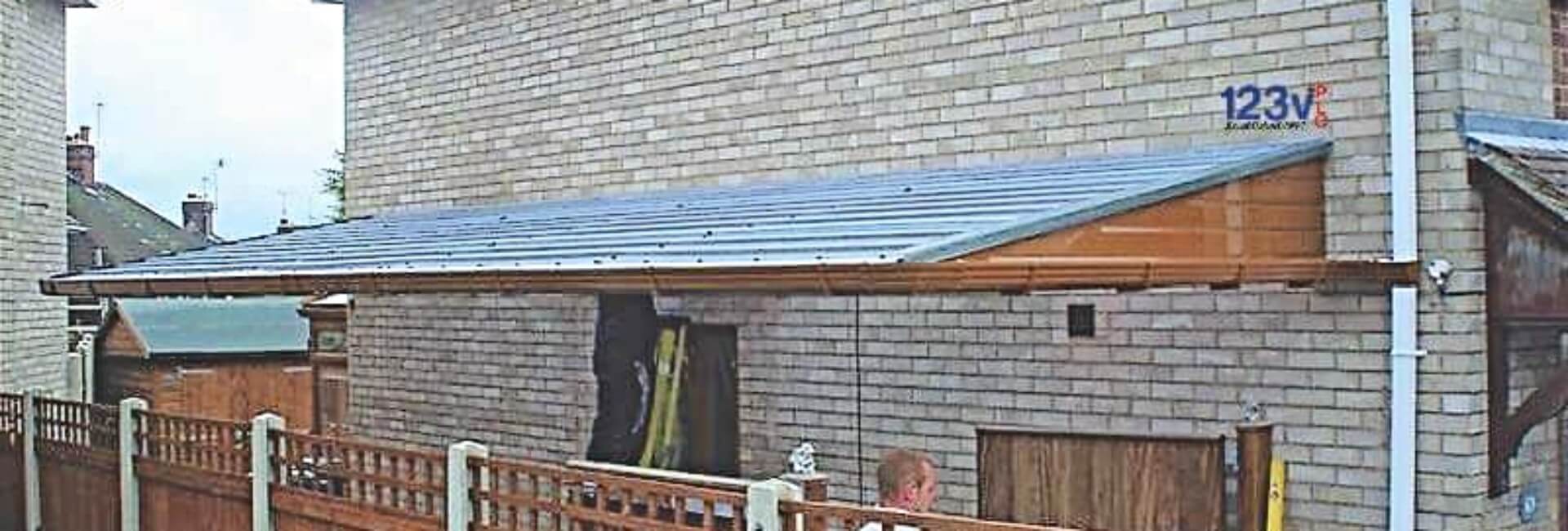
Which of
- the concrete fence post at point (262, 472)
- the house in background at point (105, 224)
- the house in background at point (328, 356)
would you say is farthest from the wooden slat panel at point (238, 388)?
the concrete fence post at point (262, 472)

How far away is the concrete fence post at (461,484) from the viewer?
768 cm

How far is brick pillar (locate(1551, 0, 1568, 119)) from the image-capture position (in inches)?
277

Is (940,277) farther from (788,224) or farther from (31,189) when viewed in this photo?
(31,189)

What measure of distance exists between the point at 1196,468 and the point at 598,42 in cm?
519

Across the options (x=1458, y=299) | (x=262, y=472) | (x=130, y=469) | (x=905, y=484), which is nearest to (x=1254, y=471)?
(x=1458, y=299)

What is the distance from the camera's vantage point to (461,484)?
7.69m

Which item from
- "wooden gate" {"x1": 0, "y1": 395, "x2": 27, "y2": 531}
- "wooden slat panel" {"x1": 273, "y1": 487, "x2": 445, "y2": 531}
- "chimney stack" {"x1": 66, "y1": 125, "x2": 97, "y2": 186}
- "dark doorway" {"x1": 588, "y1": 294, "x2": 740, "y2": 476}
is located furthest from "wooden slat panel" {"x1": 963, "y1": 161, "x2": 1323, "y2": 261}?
"chimney stack" {"x1": 66, "y1": 125, "x2": 97, "y2": 186}

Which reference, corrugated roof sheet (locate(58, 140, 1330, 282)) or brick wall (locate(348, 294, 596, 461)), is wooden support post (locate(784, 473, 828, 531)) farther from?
brick wall (locate(348, 294, 596, 461))

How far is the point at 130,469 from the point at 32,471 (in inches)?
73.9

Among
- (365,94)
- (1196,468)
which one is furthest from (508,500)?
(365,94)

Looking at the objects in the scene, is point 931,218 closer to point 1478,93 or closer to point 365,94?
point 1478,93

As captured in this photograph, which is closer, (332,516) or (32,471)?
(332,516)

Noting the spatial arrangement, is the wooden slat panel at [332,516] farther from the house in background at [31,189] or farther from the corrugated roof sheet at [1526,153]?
the house in background at [31,189]

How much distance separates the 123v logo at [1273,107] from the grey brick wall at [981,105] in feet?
0.15
